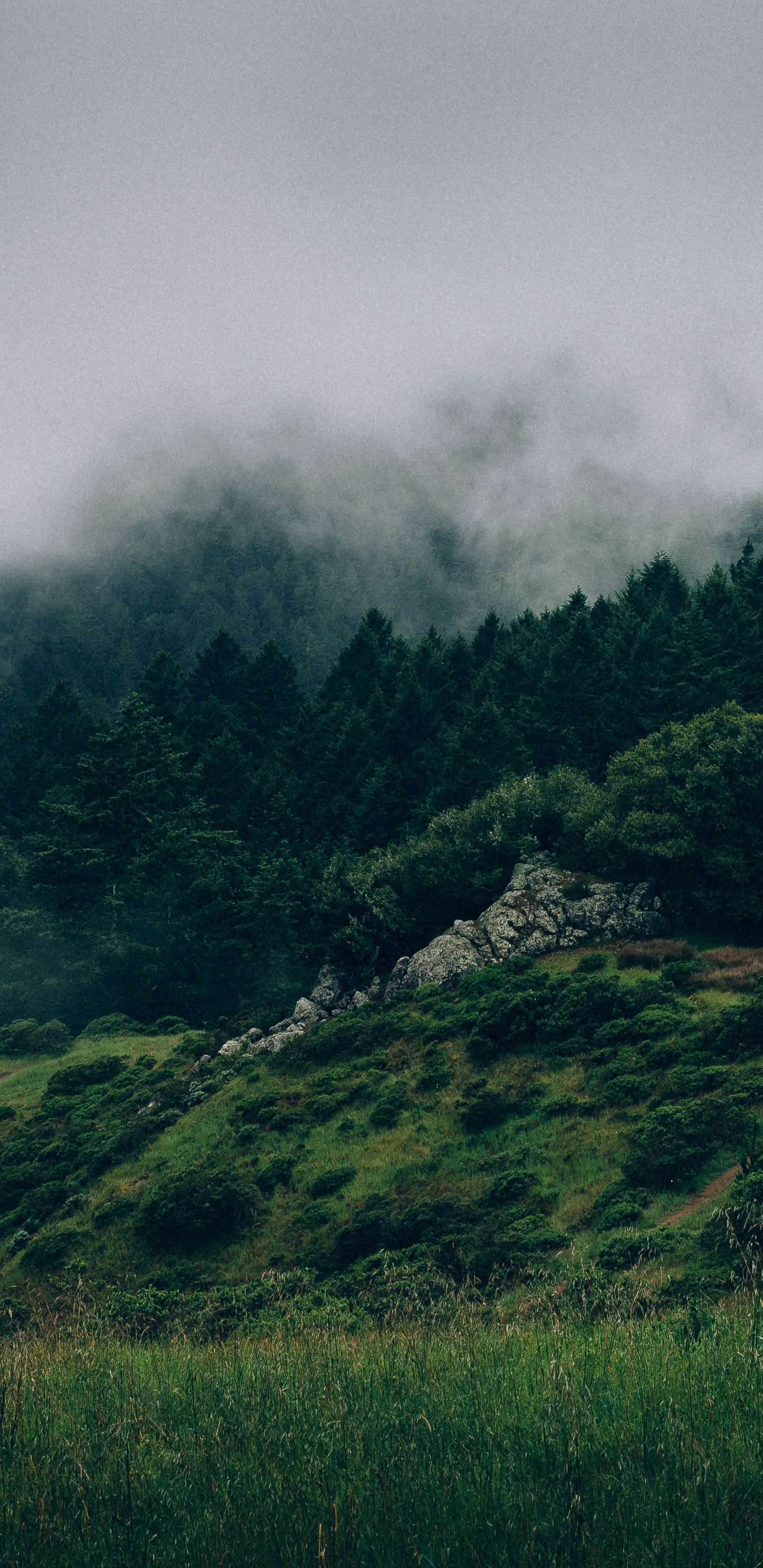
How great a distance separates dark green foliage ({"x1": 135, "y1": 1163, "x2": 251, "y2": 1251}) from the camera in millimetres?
29516

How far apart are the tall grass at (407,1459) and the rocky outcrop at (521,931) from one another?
37227mm

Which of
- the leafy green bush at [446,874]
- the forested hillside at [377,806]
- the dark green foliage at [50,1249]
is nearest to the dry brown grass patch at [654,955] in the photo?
the forested hillside at [377,806]

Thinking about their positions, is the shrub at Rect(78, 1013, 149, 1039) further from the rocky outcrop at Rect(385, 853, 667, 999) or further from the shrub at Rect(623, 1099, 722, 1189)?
the shrub at Rect(623, 1099, 722, 1189)

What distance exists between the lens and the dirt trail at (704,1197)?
22.8 metres

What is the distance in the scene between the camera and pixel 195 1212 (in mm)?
29828

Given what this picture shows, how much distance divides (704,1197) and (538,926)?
72.6ft

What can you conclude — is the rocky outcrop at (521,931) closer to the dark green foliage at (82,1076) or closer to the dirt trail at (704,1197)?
the dark green foliage at (82,1076)

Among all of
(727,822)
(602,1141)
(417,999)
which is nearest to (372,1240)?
(602,1141)

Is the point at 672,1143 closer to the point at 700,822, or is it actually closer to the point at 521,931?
the point at 521,931

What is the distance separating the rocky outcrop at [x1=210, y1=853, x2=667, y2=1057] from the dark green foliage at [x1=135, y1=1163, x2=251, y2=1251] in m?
13.2

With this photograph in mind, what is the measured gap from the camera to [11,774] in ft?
310

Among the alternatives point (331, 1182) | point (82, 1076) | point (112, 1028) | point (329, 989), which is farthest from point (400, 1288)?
point (112, 1028)

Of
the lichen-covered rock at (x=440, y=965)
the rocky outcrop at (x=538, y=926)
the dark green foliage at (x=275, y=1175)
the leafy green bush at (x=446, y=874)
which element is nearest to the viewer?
the dark green foliage at (x=275, y=1175)

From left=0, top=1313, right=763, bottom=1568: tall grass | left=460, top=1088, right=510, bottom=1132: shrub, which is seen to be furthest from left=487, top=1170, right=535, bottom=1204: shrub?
left=0, top=1313, right=763, bottom=1568: tall grass
